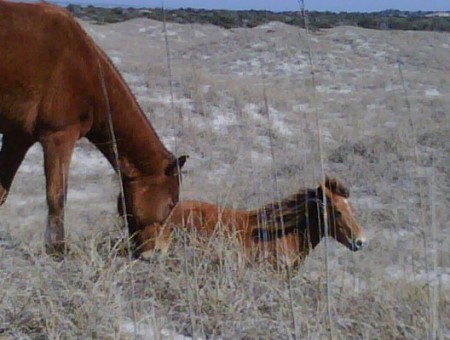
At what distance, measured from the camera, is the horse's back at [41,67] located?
4.58 meters

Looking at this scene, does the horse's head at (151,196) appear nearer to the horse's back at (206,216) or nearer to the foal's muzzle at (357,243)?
the horse's back at (206,216)

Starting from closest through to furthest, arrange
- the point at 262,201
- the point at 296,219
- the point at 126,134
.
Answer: the point at 126,134 → the point at 296,219 → the point at 262,201

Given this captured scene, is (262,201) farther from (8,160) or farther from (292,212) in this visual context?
(8,160)

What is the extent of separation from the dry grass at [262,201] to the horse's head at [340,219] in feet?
0.43

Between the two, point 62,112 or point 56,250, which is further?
point 62,112

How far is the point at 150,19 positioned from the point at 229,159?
27.1 meters

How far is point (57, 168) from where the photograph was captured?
4.84 m

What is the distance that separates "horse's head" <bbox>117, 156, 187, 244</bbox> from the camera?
5.17 m

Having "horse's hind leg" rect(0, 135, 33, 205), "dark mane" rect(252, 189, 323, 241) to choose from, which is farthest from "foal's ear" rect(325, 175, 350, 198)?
"horse's hind leg" rect(0, 135, 33, 205)

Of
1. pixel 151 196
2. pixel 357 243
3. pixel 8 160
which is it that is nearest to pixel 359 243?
pixel 357 243

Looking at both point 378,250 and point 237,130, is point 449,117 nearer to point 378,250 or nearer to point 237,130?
point 237,130

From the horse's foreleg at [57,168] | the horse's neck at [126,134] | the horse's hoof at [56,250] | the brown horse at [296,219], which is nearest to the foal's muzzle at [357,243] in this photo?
the brown horse at [296,219]

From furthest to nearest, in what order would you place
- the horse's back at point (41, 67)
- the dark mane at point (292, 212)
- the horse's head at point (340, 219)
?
1. the horse's head at point (340, 219)
2. the dark mane at point (292, 212)
3. the horse's back at point (41, 67)

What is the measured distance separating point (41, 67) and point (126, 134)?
767 millimetres
